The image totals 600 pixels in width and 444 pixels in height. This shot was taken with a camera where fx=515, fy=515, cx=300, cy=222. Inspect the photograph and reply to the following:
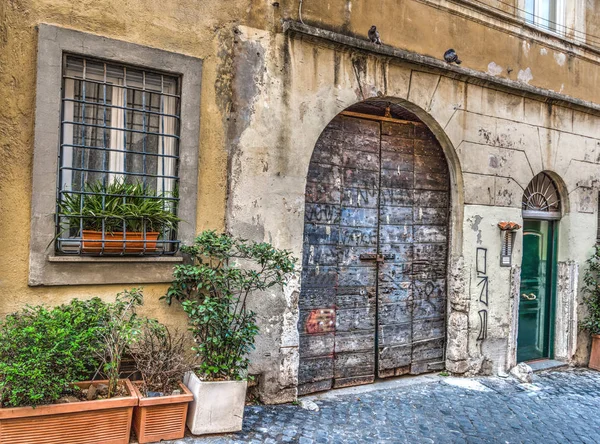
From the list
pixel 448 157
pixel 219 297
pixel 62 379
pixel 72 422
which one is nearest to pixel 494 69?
pixel 448 157

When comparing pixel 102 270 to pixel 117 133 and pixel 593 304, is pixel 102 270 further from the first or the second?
pixel 593 304

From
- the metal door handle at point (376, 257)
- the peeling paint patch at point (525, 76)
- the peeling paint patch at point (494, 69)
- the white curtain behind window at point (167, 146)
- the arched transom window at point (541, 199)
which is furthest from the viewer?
the arched transom window at point (541, 199)

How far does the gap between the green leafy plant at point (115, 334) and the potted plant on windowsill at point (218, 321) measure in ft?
1.34

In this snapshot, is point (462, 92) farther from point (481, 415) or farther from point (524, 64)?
point (481, 415)

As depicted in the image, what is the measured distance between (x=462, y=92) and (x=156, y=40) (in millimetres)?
3829

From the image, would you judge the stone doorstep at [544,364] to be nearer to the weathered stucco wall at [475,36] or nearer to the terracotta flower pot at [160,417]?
the weathered stucco wall at [475,36]

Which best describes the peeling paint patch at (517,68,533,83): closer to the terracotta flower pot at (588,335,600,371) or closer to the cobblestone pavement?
the terracotta flower pot at (588,335,600,371)

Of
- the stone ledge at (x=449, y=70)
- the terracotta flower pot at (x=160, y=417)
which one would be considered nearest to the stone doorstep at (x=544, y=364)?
the stone ledge at (x=449, y=70)

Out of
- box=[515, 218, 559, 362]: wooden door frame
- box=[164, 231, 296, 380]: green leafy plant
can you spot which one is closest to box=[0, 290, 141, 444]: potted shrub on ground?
box=[164, 231, 296, 380]: green leafy plant

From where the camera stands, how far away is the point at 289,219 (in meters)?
5.23

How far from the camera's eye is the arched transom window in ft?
24.1

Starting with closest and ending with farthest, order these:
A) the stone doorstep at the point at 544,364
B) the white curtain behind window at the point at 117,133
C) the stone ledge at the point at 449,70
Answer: the white curtain behind window at the point at 117,133
the stone ledge at the point at 449,70
the stone doorstep at the point at 544,364

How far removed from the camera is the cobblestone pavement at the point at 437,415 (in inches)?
181

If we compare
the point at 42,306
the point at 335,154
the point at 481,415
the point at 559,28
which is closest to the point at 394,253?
the point at 335,154
